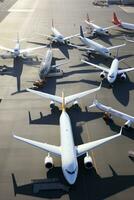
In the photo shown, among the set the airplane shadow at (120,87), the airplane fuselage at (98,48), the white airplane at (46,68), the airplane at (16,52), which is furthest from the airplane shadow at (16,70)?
the airplane fuselage at (98,48)

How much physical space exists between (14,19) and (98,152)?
282 ft

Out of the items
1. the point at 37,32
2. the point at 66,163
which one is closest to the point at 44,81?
the point at 66,163

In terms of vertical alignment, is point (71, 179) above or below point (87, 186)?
above

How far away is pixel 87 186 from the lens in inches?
1550

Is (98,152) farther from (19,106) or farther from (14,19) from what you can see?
(14,19)

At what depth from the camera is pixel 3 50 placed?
276 feet

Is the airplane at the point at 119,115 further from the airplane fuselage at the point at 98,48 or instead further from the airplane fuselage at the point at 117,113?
the airplane fuselage at the point at 98,48

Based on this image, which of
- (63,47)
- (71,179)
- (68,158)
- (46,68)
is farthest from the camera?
(63,47)

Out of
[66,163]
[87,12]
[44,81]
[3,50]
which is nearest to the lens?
[66,163]

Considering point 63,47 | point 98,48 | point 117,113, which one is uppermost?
point 117,113

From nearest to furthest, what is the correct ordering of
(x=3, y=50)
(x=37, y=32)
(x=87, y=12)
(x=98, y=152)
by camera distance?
(x=98, y=152) < (x=3, y=50) < (x=37, y=32) < (x=87, y=12)

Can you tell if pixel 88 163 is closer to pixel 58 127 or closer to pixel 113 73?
pixel 58 127

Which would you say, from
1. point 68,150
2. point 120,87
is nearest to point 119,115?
point 68,150

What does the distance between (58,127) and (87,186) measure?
1420 cm
